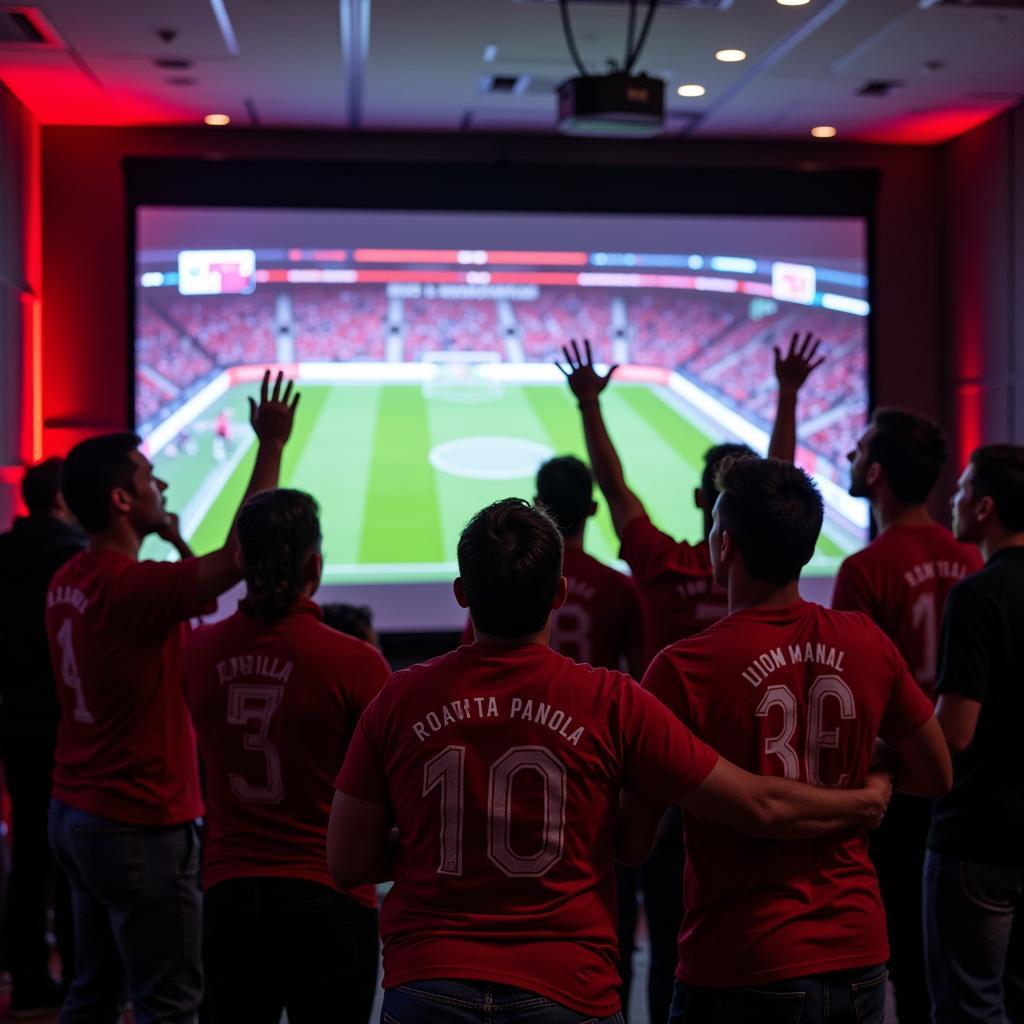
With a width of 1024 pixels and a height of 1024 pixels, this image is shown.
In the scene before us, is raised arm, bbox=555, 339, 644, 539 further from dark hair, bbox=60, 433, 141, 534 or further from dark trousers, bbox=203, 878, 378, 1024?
dark trousers, bbox=203, 878, 378, 1024

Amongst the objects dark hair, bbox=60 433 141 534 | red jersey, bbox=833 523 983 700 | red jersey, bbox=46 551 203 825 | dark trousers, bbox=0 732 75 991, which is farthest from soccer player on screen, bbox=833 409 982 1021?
dark trousers, bbox=0 732 75 991

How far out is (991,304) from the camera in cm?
675

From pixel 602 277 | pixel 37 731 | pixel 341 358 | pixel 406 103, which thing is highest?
pixel 406 103

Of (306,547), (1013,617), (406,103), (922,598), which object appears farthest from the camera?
(406,103)

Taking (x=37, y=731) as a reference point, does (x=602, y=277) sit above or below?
above

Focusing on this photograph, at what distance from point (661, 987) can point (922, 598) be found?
3.81 feet

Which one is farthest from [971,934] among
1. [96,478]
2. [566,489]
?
[96,478]

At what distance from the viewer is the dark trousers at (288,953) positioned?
2137 millimetres

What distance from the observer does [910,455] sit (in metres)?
2.95

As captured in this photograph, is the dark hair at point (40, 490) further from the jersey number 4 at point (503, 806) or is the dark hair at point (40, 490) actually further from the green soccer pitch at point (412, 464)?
the jersey number 4 at point (503, 806)

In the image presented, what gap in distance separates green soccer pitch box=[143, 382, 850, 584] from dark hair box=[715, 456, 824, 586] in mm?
4948

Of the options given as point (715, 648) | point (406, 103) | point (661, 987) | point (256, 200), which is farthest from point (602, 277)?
point (715, 648)

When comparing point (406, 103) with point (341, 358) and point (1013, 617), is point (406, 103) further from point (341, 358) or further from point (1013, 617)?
point (1013, 617)

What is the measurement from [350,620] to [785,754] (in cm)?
126
